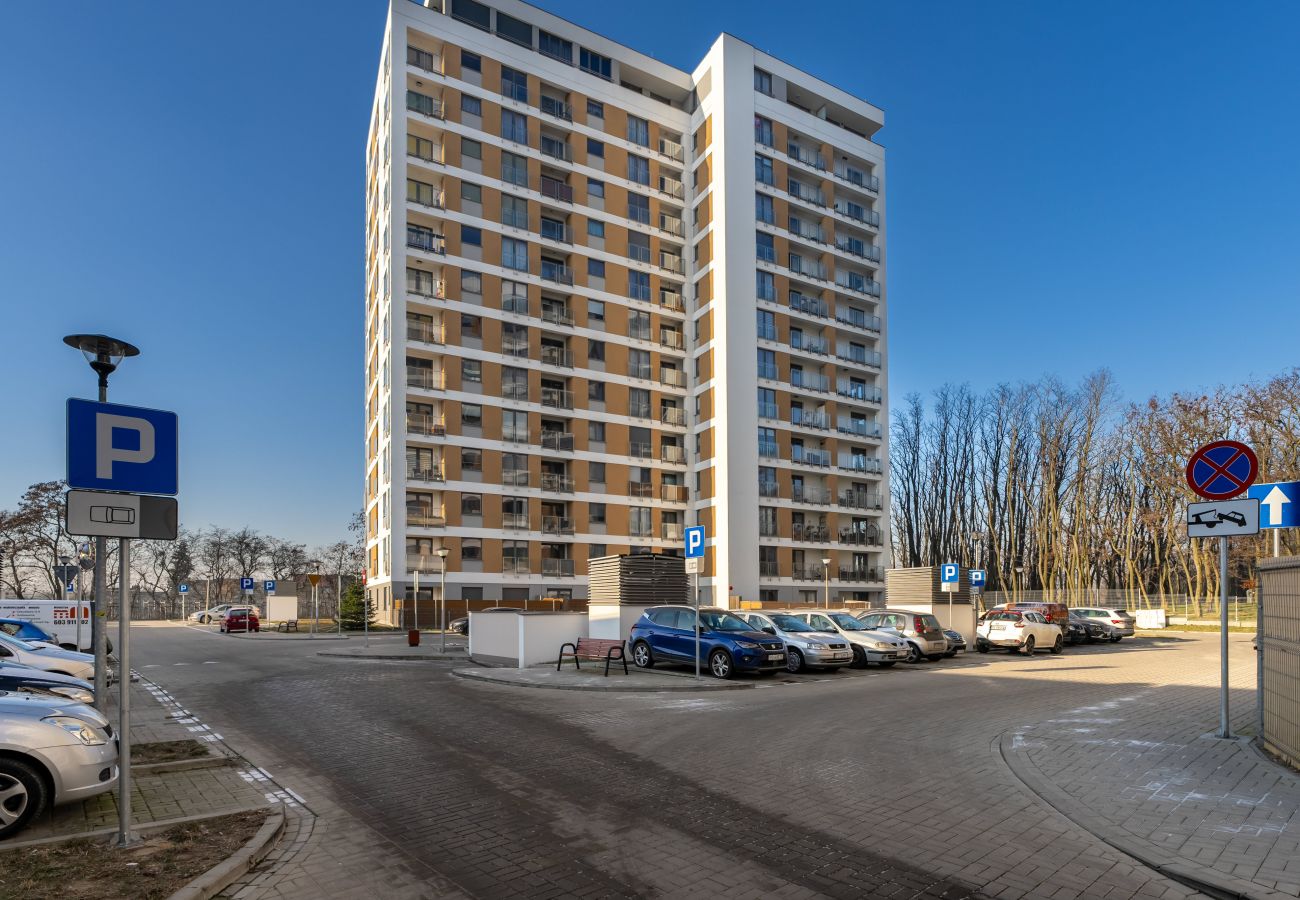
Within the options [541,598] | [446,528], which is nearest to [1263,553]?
[541,598]

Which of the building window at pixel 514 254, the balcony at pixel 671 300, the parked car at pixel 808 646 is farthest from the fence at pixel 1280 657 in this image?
the balcony at pixel 671 300

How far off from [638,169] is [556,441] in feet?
63.1

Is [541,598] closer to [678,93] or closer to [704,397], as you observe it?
[704,397]

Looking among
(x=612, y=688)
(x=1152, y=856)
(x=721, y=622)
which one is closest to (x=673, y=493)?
(x=721, y=622)

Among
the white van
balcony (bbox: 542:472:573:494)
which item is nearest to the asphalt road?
the white van

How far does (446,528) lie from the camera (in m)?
47.8

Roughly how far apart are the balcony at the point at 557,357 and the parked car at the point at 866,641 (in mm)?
30924

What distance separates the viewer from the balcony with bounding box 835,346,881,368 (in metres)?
61.9

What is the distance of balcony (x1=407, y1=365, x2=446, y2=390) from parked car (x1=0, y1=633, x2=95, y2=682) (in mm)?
30863

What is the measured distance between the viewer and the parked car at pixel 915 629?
25.7 m

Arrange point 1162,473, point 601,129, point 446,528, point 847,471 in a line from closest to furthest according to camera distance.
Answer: point 446,528 → point 1162,473 → point 601,129 → point 847,471

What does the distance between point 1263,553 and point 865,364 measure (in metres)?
26.6

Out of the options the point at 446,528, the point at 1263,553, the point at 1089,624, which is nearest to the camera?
the point at 1089,624

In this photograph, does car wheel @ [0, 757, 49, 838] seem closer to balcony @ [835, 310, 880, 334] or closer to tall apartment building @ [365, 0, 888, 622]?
tall apartment building @ [365, 0, 888, 622]
